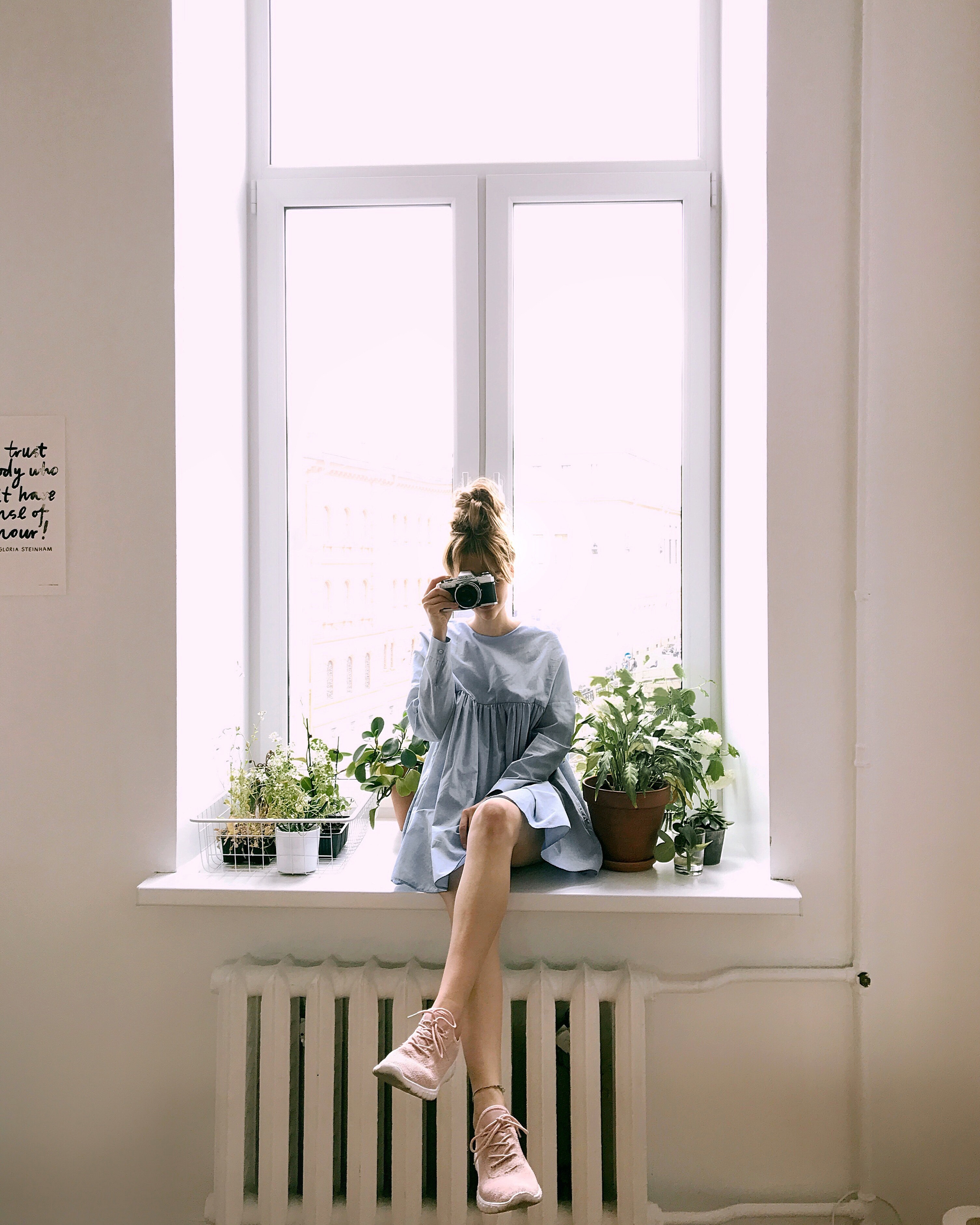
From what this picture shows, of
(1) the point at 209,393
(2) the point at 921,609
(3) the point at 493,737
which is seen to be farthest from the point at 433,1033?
(1) the point at 209,393

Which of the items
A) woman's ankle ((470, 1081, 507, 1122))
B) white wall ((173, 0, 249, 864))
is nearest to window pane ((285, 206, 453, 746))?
white wall ((173, 0, 249, 864))

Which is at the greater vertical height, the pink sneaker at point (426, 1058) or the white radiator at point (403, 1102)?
the pink sneaker at point (426, 1058)

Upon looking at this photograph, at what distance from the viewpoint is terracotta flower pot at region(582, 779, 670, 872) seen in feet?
5.17

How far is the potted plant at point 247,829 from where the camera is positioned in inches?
64.9

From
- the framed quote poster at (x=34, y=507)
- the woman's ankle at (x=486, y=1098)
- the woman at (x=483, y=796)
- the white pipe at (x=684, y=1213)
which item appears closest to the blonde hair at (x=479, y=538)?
the woman at (x=483, y=796)

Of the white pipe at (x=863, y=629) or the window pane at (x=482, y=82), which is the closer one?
the white pipe at (x=863, y=629)

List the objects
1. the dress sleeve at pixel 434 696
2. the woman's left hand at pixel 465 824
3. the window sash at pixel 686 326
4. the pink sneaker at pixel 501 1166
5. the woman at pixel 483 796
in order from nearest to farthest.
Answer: the pink sneaker at pixel 501 1166 < the woman at pixel 483 796 < the woman's left hand at pixel 465 824 < the dress sleeve at pixel 434 696 < the window sash at pixel 686 326

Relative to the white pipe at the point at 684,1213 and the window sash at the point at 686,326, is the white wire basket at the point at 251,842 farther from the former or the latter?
the window sash at the point at 686,326

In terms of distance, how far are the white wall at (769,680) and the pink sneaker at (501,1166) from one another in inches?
12.1

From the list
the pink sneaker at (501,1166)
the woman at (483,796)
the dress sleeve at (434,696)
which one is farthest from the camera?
the dress sleeve at (434,696)

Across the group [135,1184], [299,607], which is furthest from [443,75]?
[135,1184]

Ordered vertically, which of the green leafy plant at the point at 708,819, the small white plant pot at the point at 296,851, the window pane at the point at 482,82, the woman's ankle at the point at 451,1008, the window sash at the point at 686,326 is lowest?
the woman's ankle at the point at 451,1008

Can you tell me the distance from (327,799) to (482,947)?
484mm

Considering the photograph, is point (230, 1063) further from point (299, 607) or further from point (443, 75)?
point (443, 75)
